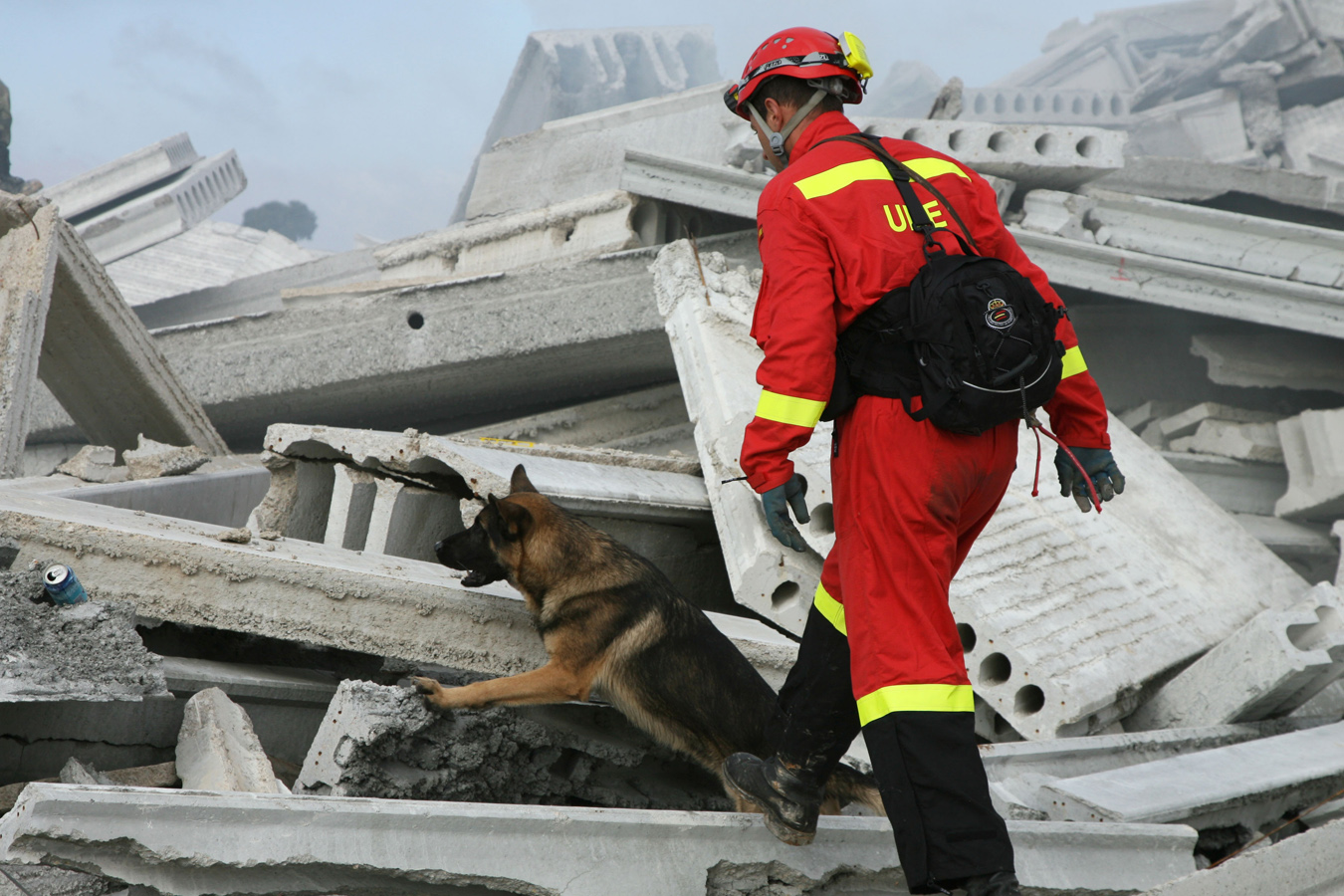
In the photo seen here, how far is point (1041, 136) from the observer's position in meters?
5.52

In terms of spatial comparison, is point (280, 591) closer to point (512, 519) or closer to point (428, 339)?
point (512, 519)

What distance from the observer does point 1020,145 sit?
5496 mm

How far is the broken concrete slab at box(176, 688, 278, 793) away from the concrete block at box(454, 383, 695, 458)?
3.01 m

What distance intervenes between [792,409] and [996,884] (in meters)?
0.91

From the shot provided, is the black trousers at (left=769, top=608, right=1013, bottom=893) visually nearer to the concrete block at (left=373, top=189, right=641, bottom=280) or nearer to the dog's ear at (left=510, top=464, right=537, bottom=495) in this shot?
the dog's ear at (left=510, top=464, right=537, bottom=495)

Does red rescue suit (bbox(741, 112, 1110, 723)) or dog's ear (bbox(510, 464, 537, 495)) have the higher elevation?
dog's ear (bbox(510, 464, 537, 495))

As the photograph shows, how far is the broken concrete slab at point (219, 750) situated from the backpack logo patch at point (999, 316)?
5.92 feet

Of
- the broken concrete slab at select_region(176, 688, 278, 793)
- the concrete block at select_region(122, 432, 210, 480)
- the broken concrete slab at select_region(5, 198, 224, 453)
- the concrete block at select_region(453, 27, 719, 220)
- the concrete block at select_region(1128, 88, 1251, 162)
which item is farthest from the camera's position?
the concrete block at select_region(453, 27, 719, 220)

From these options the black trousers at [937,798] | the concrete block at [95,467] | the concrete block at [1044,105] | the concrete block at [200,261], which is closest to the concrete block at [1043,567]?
the black trousers at [937,798]

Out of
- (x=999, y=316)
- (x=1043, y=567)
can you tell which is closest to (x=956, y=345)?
(x=999, y=316)

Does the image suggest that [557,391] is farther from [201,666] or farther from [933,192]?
[933,192]

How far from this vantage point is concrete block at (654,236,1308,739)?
296 cm

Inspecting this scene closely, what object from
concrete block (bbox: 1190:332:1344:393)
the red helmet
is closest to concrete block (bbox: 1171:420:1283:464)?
concrete block (bbox: 1190:332:1344:393)

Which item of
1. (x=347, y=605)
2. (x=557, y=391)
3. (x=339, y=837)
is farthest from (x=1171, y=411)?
(x=339, y=837)
